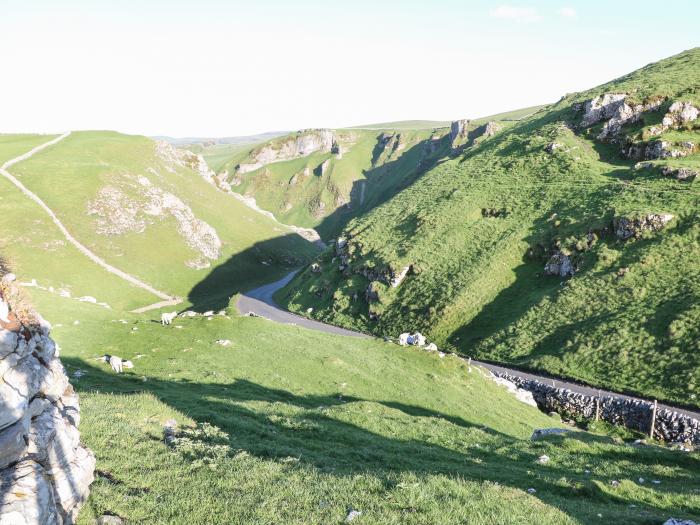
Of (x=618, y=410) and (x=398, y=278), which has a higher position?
(x=398, y=278)

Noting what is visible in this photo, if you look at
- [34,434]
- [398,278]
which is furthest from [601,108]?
[34,434]

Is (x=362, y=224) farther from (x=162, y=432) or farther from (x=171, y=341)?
(x=162, y=432)

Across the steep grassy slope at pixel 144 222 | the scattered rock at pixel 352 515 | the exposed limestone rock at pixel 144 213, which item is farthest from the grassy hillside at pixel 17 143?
the scattered rock at pixel 352 515

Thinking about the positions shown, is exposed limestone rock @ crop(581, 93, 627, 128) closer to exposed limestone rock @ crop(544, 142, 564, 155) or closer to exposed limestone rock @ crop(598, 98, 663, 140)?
exposed limestone rock @ crop(598, 98, 663, 140)

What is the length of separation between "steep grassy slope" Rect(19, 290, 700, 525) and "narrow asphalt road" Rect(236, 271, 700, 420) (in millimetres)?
7762

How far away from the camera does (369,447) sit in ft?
69.3

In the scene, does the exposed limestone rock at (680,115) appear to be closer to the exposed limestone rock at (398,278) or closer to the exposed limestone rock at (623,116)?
the exposed limestone rock at (623,116)

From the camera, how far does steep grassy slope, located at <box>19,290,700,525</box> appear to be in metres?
12.3

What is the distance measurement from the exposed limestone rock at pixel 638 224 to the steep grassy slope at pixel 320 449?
32383mm

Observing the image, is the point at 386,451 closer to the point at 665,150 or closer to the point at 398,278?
the point at 398,278

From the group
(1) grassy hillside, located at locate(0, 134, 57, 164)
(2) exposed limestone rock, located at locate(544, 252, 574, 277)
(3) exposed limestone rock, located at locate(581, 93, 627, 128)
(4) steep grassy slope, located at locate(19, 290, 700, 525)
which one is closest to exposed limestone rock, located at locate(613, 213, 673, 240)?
(2) exposed limestone rock, located at locate(544, 252, 574, 277)

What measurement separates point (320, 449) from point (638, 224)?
5836 centimetres

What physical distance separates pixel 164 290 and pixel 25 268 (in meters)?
24.8

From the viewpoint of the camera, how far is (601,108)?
95750 millimetres
